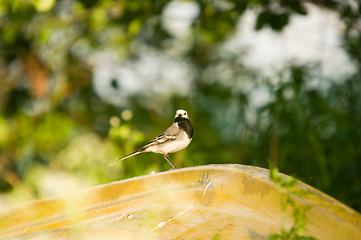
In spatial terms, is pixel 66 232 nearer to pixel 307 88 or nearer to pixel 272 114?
pixel 272 114

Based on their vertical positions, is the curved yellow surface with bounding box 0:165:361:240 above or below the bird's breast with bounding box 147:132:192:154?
below

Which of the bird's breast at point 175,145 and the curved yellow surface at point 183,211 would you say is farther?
the bird's breast at point 175,145

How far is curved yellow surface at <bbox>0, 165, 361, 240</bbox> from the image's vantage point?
89 centimetres

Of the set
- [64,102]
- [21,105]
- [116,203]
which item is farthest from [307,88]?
[64,102]

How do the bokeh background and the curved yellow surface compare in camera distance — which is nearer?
the curved yellow surface

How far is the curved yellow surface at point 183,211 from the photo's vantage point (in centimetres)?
89

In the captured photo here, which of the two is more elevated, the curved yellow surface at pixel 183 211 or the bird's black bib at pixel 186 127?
the bird's black bib at pixel 186 127

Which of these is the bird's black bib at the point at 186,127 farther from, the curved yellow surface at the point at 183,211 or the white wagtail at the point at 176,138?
the curved yellow surface at the point at 183,211

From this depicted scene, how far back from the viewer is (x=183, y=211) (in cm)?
110

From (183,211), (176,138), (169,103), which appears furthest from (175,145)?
(169,103)

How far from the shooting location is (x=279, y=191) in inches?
36.4

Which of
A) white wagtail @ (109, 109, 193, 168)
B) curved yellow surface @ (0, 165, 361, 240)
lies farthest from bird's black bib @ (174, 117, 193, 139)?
curved yellow surface @ (0, 165, 361, 240)

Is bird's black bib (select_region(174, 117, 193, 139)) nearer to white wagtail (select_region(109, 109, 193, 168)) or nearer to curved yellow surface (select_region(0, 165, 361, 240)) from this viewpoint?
white wagtail (select_region(109, 109, 193, 168))

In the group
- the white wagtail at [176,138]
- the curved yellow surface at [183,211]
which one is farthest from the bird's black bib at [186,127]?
the curved yellow surface at [183,211]
